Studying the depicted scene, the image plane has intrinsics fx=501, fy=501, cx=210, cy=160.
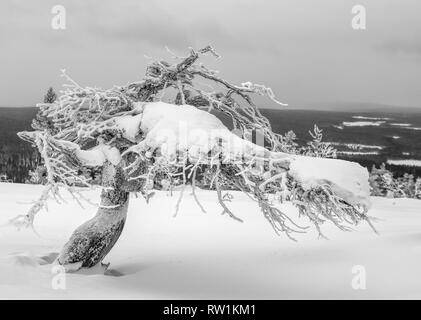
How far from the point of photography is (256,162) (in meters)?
8.18

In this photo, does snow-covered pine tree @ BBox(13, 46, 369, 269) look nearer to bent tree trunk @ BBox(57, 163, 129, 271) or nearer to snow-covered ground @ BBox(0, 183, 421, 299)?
bent tree trunk @ BBox(57, 163, 129, 271)

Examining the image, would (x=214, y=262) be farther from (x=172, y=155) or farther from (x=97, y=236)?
(x=172, y=155)

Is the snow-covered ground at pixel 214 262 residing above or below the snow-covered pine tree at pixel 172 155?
below

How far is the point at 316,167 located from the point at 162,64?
3.77 meters

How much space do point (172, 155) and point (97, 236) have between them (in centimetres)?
275

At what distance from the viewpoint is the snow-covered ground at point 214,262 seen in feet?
26.3

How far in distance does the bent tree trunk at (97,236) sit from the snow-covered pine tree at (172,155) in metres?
0.02

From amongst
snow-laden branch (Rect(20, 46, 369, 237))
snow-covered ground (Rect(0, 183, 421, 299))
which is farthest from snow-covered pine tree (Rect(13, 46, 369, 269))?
snow-covered ground (Rect(0, 183, 421, 299))

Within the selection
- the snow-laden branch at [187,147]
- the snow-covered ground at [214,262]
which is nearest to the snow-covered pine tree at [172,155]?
the snow-laden branch at [187,147]

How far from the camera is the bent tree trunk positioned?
966cm

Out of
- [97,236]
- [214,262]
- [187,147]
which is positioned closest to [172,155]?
[187,147]

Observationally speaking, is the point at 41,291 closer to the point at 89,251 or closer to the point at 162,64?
the point at 89,251

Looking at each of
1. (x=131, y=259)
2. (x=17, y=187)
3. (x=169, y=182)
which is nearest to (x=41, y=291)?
(x=169, y=182)

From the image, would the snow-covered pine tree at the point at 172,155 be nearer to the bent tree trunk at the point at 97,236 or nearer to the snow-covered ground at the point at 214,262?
the bent tree trunk at the point at 97,236
